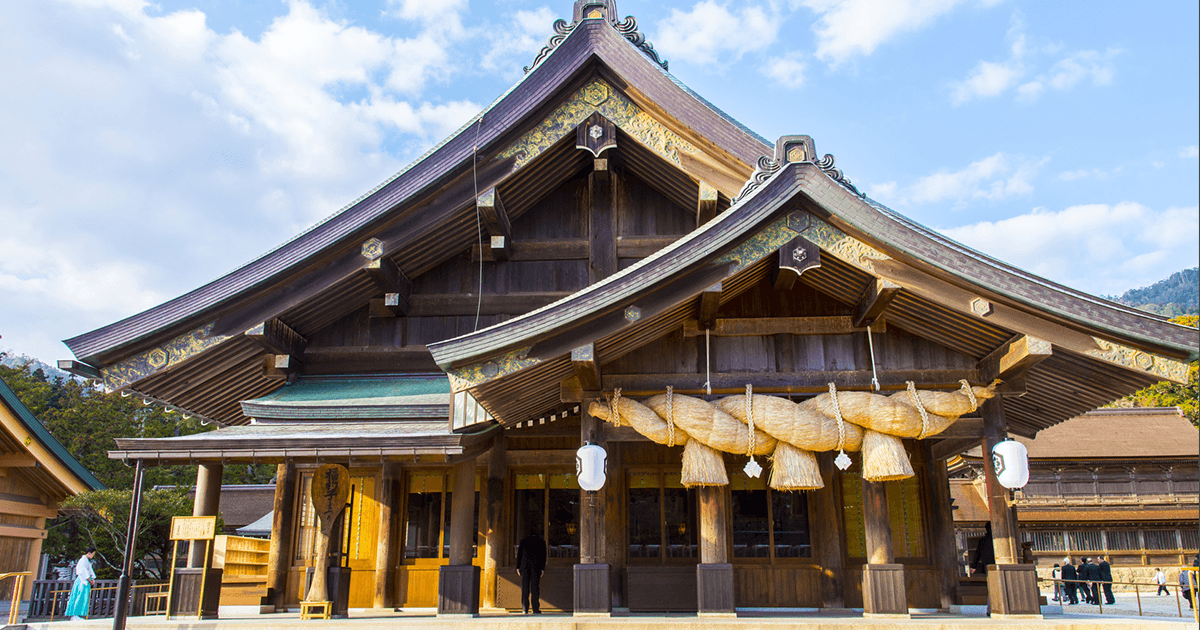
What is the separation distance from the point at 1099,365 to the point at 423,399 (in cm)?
752

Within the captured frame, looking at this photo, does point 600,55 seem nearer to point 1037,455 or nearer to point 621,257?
point 621,257

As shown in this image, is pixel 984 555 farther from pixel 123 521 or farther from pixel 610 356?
pixel 123 521

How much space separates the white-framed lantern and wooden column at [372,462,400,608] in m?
3.50

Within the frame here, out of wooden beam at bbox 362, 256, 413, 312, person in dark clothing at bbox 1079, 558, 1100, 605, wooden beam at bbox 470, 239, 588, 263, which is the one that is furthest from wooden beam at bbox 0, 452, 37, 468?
person in dark clothing at bbox 1079, 558, 1100, 605

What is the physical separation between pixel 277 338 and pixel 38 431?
7460 millimetres

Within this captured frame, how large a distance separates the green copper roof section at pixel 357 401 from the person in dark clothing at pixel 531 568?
6.55ft

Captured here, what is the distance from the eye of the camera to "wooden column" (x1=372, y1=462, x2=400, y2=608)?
10555 millimetres

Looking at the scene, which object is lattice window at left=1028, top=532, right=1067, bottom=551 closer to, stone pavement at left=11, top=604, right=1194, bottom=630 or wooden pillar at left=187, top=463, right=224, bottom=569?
stone pavement at left=11, top=604, right=1194, bottom=630

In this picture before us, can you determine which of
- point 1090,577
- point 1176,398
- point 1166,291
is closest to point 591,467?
point 1090,577

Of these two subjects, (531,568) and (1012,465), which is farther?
(531,568)

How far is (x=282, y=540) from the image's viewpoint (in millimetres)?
11219

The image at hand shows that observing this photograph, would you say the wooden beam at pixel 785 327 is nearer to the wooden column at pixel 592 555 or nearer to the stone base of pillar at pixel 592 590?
the wooden column at pixel 592 555

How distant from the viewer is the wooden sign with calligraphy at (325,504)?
9195mm

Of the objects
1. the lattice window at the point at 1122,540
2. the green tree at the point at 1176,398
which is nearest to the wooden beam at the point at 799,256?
the lattice window at the point at 1122,540
